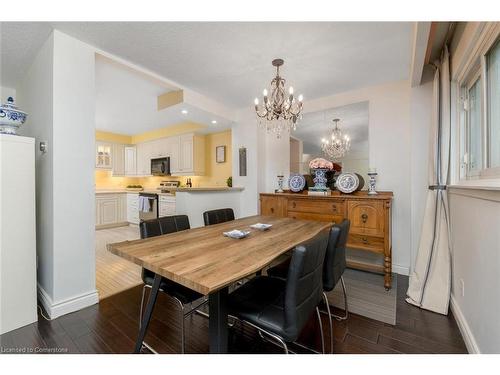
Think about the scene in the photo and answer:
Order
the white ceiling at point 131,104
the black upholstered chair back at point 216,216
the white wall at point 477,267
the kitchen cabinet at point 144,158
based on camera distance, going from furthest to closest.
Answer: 1. the kitchen cabinet at point 144,158
2. the white ceiling at point 131,104
3. the black upholstered chair back at point 216,216
4. the white wall at point 477,267

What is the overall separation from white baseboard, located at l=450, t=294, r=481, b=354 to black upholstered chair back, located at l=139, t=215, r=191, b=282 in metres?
2.18

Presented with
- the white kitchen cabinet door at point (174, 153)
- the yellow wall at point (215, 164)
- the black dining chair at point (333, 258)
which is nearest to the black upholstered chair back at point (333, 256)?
the black dining chair at point (333, 258)

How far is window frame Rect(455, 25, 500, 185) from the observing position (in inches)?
55.1

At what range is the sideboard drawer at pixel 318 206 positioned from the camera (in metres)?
2.68

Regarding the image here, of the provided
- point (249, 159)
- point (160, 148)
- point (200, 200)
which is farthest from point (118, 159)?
point (249, 159)

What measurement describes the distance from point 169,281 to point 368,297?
6.15 ft

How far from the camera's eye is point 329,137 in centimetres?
327

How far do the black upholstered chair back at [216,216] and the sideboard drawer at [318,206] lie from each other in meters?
0.93

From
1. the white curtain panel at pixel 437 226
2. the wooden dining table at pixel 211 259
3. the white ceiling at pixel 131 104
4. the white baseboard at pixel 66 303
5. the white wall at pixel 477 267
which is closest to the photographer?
the wooden dining table at pixel 211 259

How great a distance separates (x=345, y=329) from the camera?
1.68 m

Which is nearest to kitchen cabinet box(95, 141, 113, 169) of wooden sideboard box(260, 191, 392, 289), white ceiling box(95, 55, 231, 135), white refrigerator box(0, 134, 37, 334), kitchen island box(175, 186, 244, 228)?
white ceiling box(95, 55, 231, 135)

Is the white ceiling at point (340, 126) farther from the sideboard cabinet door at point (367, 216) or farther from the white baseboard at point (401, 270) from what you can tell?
the white baseboard at point (401, 270)
